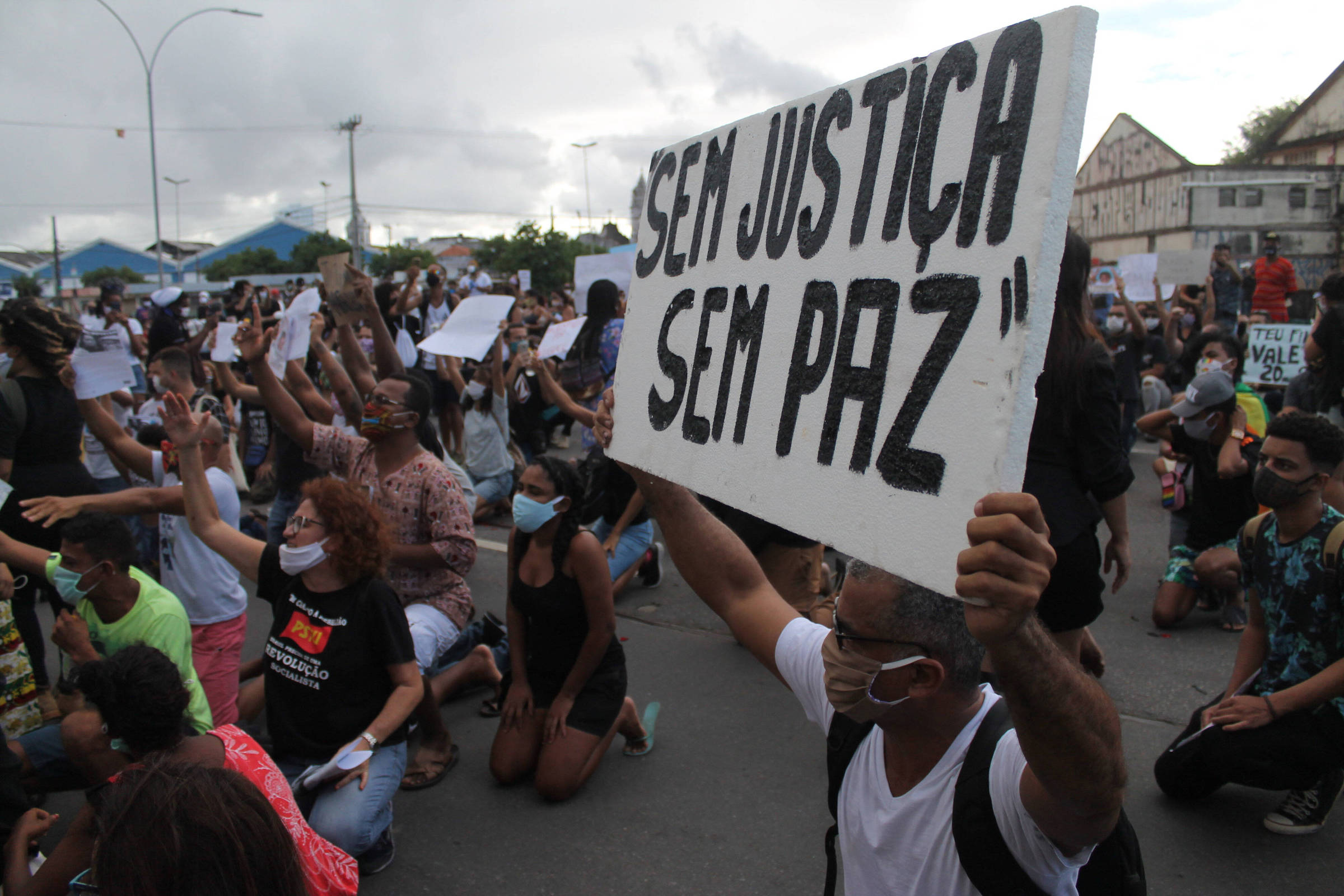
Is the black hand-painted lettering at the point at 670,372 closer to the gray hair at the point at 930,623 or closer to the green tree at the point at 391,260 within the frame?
the gray hair at the point at 930,623

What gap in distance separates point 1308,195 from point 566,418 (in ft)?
125

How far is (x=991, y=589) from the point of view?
1053 millimetres

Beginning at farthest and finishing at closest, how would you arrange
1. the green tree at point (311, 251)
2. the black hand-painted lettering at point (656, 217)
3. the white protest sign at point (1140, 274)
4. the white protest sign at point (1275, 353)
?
the green tree at point (311, 251) → the white protest sign at point (1140, 274) → the white protest sign at point (1275, 353) → the black hand-painted lettering at point (656, 217)

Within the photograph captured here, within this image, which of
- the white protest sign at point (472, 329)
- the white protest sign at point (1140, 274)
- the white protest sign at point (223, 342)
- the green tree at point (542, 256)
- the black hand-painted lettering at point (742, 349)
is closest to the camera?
the black hand-painted lettering at point (742, 349)

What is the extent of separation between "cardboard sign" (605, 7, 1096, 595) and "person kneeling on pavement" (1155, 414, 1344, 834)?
263 centimetres

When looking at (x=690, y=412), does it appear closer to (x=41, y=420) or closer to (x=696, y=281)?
(x=696, y=281)

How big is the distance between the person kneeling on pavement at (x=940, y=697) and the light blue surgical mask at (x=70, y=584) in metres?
2.42

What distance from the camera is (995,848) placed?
1462mm

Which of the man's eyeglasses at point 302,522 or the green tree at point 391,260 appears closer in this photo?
the man's eyeglasses at point 302,522

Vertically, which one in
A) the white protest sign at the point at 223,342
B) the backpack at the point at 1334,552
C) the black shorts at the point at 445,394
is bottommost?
the black shorts at the point at 445,394

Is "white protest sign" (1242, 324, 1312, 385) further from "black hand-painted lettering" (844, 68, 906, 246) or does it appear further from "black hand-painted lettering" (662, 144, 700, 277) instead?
"black hand-painted lettering" (844, 68, 906, 246)

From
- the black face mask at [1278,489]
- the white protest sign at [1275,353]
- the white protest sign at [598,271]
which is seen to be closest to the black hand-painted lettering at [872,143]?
the black face mask at [1278,489]

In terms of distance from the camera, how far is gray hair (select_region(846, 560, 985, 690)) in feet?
5.26

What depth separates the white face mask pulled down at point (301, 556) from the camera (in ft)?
11.1
